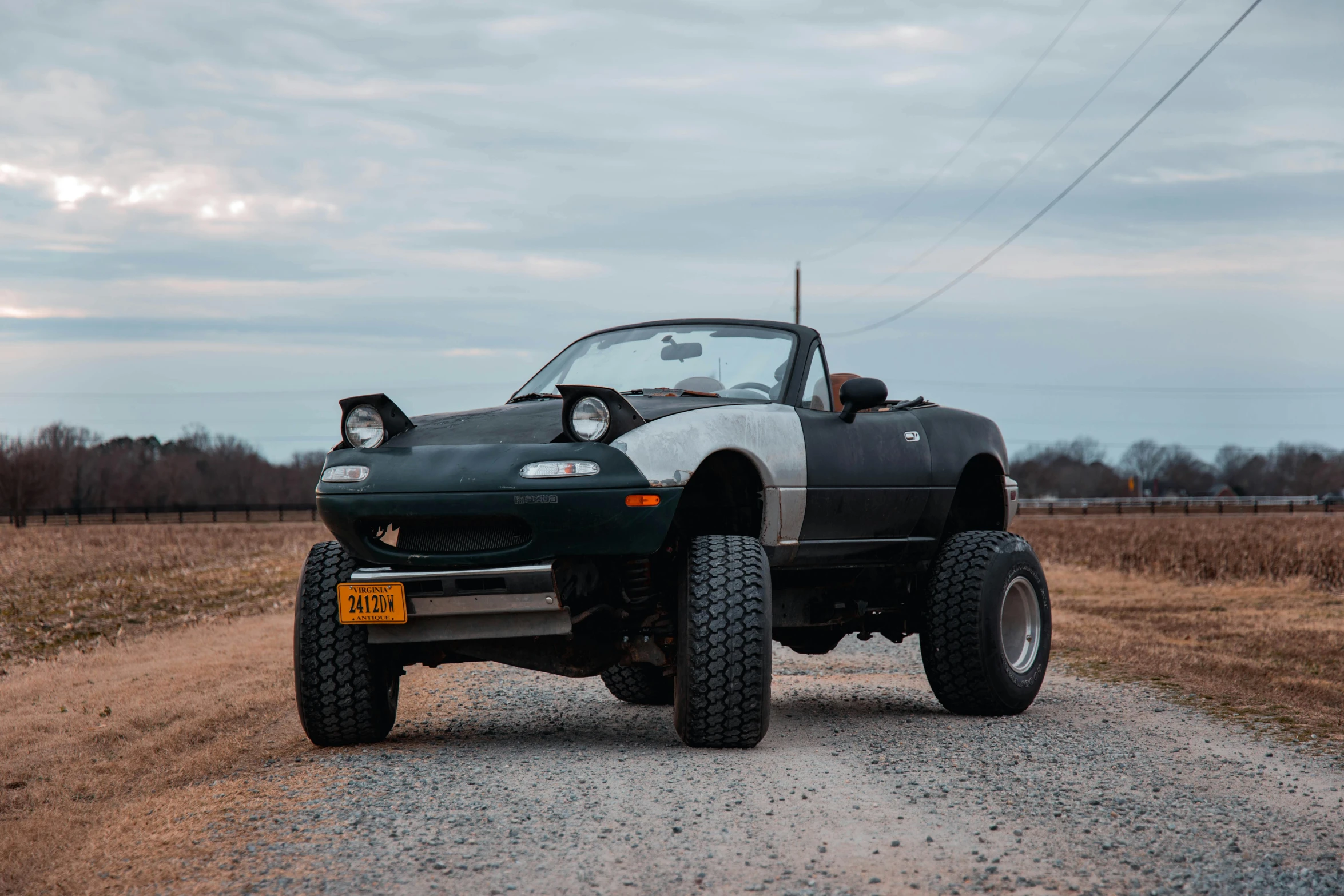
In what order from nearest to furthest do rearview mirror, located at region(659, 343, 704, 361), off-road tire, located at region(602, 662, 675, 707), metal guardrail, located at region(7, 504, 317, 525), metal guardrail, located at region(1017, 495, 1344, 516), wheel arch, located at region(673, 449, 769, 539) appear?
wheel arch, located at region(673, 449, 769, 539) < rearview mirror, located at region(659, 343, 704, 361) < off-road tire, located at region(602, 662, 675, 707) < metal guardrail, located at region(1017, 495, 1344, 516) < metal guardrail, located at region(7, 504, 317, 525)

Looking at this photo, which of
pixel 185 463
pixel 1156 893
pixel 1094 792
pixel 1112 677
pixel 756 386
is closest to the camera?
pixel 1156 893

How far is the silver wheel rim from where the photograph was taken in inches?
302

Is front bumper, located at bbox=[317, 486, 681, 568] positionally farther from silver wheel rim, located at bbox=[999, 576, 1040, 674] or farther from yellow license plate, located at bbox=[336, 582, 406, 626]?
silver wheel rim, located at bbox=[999, 576, 1040, 674]

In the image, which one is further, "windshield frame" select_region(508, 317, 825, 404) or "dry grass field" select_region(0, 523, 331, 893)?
"windshield frame" select_region(508, 317, 825, 404)

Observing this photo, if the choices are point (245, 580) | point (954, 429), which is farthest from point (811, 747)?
point (245, 580)

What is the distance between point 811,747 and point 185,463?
13079 cm

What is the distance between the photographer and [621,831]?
430 cm

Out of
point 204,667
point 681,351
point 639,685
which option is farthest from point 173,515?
point 681,351

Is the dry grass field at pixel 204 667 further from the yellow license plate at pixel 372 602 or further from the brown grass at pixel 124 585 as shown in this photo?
the yellow license plate at pixel 372 602

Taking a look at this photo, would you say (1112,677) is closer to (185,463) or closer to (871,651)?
(871,651)

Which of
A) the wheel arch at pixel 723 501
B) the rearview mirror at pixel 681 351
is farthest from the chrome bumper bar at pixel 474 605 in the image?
the rearview mirror at pixel 681 351

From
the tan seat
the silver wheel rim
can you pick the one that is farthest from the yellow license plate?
the silver wheel rim

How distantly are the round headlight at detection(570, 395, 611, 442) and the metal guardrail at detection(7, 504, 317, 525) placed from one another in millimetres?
60274

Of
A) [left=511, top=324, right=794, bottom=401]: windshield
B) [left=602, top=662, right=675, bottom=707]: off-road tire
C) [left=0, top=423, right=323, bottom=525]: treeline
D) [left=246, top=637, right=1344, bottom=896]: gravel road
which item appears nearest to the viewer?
[left=246, top=637, right=1344, bottom=896]: gravel road
